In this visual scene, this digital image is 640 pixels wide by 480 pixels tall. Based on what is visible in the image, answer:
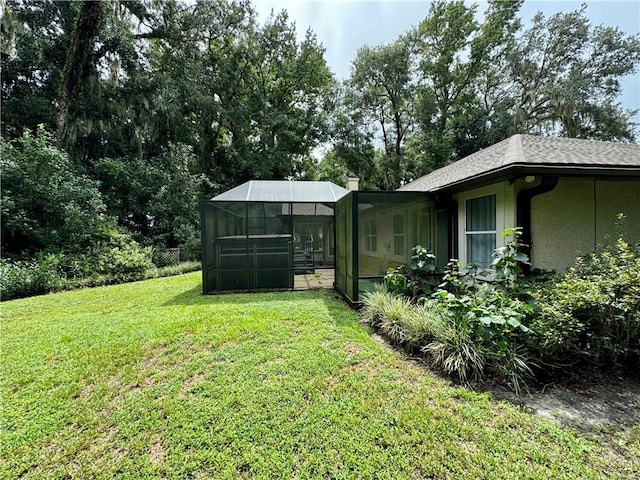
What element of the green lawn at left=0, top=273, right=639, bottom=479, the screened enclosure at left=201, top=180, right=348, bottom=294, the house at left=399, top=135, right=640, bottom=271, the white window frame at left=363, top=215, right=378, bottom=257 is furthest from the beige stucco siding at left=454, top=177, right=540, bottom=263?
the screened enclosure at left=201, top=180, right=348, bottom=294

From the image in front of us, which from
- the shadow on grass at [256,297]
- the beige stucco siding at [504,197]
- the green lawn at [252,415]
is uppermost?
the beige stucco siding at [504,197]

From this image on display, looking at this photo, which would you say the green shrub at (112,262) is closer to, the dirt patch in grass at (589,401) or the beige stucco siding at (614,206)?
the dirt patch in grass at (589,401)

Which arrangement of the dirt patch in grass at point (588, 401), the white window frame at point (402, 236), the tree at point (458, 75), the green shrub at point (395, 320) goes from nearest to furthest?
the dirt patch in grass at point (588, 401), the green shrub at point (395, 320), the white window frame at point (402, 236), the tree at point (458, 75)

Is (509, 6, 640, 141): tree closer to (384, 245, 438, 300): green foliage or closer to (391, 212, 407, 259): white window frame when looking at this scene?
(391, 212, 407, 259): white window frame

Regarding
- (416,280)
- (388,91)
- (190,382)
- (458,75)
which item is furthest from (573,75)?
(190,382)

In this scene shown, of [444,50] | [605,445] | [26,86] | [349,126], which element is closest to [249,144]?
[349,126]

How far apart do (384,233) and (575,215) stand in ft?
10.9

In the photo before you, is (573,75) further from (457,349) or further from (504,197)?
(457,349)

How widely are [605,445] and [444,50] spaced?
70.6 feet

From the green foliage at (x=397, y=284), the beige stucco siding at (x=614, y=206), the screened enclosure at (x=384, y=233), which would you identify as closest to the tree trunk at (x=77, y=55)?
the screened enclosure at (x=384, y=233)

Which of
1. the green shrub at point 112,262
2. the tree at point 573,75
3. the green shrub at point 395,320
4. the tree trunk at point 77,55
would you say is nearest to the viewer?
the green shrub at point 395,320

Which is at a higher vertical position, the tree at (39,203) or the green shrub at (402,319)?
the tree at (39,203)

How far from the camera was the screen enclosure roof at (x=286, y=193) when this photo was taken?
8.60m

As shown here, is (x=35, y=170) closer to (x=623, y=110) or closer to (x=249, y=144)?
(x=249, y=144)
